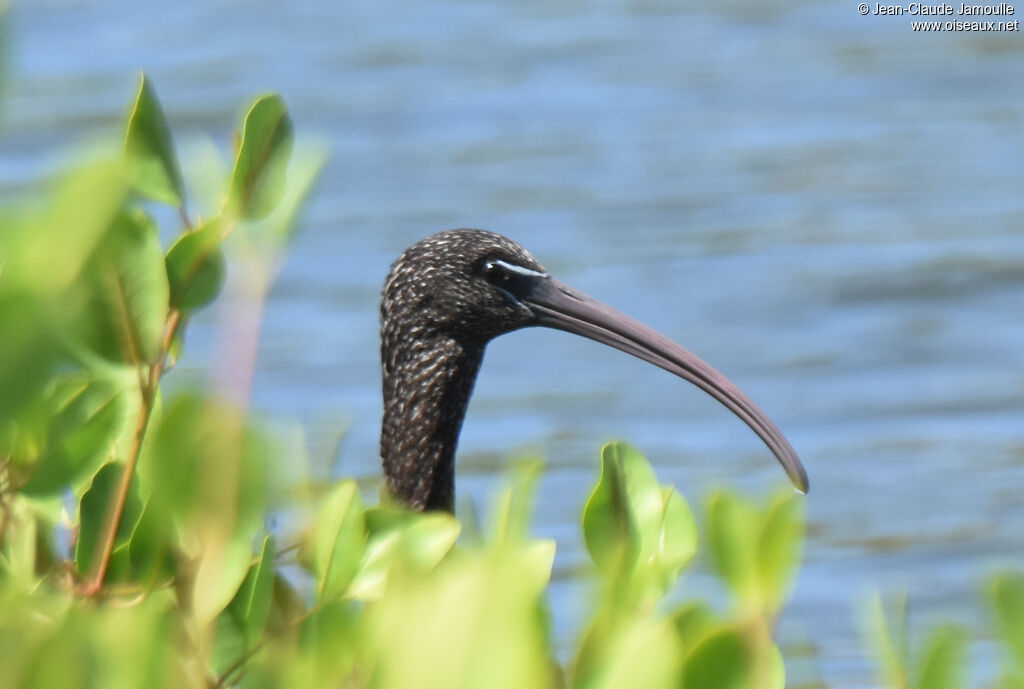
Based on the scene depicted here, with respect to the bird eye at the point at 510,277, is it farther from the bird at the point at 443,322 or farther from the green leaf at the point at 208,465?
the green leaf at the point at 208,465

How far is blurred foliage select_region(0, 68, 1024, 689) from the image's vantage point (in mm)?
1573

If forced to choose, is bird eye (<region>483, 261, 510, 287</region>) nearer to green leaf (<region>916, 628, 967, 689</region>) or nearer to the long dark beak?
the long dark beak

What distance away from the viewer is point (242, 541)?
6.59ft

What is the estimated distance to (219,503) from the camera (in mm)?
1922

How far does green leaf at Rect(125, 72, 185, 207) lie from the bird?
256cm

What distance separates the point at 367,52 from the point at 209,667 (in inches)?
472

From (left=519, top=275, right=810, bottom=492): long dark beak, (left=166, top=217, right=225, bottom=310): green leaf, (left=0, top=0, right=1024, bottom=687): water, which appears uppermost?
(left=166, top=217, right=225, bottom=310): green leaf

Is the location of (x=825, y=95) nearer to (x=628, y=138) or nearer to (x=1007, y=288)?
(x=628, y=138)

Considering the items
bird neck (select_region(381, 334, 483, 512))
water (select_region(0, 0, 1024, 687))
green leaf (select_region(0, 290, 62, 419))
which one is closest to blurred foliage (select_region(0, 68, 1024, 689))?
green leaf (select_region(0, 290, 62, 419))

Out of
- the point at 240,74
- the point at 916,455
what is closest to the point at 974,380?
the point at 916,455

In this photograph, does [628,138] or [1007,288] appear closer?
[1007,288]

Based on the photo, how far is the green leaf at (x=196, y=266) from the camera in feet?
7.75

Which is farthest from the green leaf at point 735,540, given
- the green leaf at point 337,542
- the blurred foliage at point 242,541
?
the green leaf at point 337,542

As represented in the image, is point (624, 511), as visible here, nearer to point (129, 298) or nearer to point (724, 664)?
point (724, 664)
